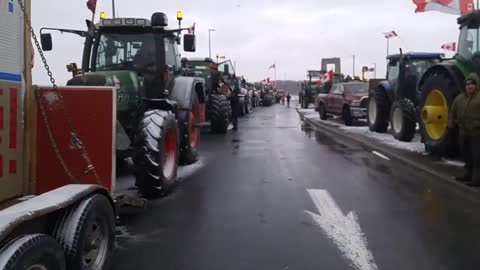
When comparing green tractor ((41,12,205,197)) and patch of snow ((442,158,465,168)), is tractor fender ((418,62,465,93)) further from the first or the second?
green tractor ((41,12,205,197))

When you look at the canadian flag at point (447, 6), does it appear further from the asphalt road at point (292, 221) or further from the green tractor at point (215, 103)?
the green tractor at point (215, 103)

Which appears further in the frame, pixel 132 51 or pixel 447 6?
pixel 447 6

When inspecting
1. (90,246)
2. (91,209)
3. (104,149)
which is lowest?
(90,246)

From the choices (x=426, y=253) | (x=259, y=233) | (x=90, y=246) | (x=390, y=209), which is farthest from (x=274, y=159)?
(x=90, y=246)

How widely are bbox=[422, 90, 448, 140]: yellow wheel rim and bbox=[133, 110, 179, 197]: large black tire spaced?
5.65m

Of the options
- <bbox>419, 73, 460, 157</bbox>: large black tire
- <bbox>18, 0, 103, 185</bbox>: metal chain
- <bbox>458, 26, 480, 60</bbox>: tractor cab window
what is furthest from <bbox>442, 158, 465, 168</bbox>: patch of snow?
<bbox>18, 0, 103, 185</bbox>: metal chain

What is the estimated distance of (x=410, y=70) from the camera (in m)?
15.1

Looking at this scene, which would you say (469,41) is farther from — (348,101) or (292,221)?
(348,101)

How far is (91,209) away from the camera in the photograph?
13.1ft

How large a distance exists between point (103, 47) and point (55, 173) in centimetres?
483

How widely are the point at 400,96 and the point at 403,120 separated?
1.10 metres

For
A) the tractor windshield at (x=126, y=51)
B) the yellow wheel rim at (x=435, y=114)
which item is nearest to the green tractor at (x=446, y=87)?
the yellow wheel rim at (x=435, y=114)

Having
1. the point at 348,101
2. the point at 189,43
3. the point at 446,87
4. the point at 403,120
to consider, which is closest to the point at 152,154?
the point at 189,43

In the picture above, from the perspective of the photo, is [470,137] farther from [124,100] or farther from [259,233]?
[124,100]
